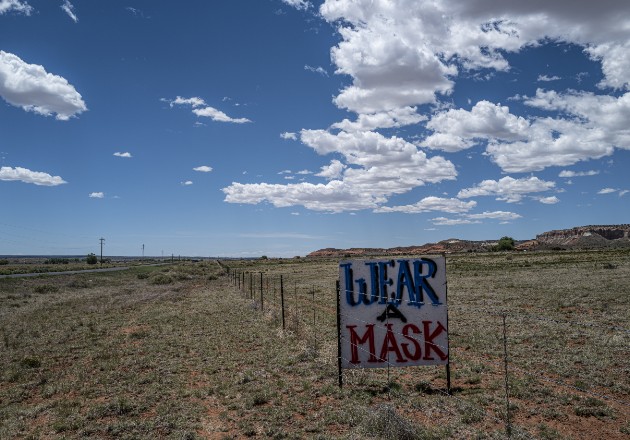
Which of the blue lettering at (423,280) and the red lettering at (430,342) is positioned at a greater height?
the blue lettering at (423,280)

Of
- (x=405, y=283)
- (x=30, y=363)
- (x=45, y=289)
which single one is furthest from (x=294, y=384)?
(x=45, y=289)

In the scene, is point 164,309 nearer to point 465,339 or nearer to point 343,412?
point 465,339

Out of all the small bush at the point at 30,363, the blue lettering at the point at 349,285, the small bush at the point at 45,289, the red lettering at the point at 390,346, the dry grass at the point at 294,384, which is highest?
the blue lettering at the point at 349,285

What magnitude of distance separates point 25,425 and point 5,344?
991cm

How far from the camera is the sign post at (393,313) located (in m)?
8.75

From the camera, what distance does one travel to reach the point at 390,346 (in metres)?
8.97

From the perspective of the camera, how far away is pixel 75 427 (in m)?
7.74

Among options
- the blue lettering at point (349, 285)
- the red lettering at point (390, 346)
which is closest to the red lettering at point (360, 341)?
the red lettering at point (390, 346)

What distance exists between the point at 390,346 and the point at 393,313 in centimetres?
66

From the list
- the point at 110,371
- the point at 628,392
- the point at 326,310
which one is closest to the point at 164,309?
the point at 326,310

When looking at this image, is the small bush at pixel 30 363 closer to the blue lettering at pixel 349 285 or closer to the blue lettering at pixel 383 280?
the blue lettering at pixel 349 285

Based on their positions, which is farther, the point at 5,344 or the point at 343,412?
the point at 5,344

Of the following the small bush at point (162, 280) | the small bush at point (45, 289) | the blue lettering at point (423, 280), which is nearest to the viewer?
the blue lettering at point (423, 280)

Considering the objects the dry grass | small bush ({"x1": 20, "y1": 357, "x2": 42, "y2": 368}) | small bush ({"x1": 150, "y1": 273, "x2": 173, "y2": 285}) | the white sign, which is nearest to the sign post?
the white sign
